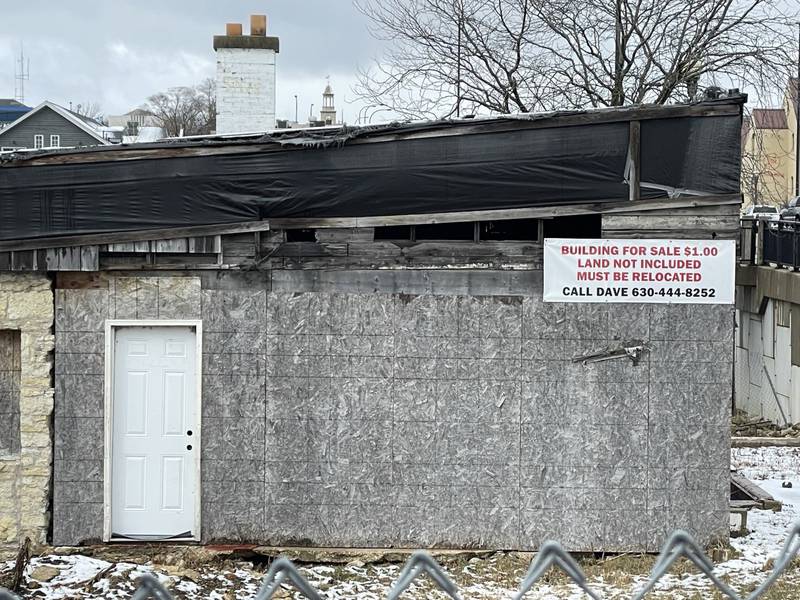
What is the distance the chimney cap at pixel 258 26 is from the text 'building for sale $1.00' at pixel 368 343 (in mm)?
2982

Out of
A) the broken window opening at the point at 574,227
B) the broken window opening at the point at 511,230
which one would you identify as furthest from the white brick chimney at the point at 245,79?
the broken window opening at the point at 574,227

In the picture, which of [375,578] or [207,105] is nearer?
[375,578]

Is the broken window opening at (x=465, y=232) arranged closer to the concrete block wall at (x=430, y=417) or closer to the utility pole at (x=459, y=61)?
the concrete block wall at (x=430, y=417)

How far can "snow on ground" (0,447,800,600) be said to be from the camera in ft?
29.5

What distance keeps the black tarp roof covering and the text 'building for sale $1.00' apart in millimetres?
21

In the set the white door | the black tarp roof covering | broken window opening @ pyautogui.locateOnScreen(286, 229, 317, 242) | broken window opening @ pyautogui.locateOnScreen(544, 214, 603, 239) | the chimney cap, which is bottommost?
the white door

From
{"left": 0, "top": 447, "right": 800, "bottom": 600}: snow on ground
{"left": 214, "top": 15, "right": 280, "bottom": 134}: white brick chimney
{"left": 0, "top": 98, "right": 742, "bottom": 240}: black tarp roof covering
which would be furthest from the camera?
{"left": 214, "top": 15, "right": 280, "bottom": 134}: white brick chimney

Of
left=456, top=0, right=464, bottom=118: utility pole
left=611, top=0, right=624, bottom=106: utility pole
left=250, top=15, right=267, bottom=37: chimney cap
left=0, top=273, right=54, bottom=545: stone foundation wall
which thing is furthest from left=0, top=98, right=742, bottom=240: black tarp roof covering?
left=456, top=0, right=464, bottom=118: utility pole

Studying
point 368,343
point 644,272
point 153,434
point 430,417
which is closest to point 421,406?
point 430,417

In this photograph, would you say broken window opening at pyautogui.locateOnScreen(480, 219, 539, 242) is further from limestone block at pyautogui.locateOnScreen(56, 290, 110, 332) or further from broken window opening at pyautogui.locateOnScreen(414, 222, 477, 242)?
limestone block at pyautogui.locateOnScreen(56, 290, 110, 332)

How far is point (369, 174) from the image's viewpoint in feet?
33.2

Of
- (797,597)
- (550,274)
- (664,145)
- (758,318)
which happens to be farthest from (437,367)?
(758,318)

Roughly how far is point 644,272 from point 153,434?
16.4 ft

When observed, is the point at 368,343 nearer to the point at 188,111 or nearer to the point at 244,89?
the point at 244,89
